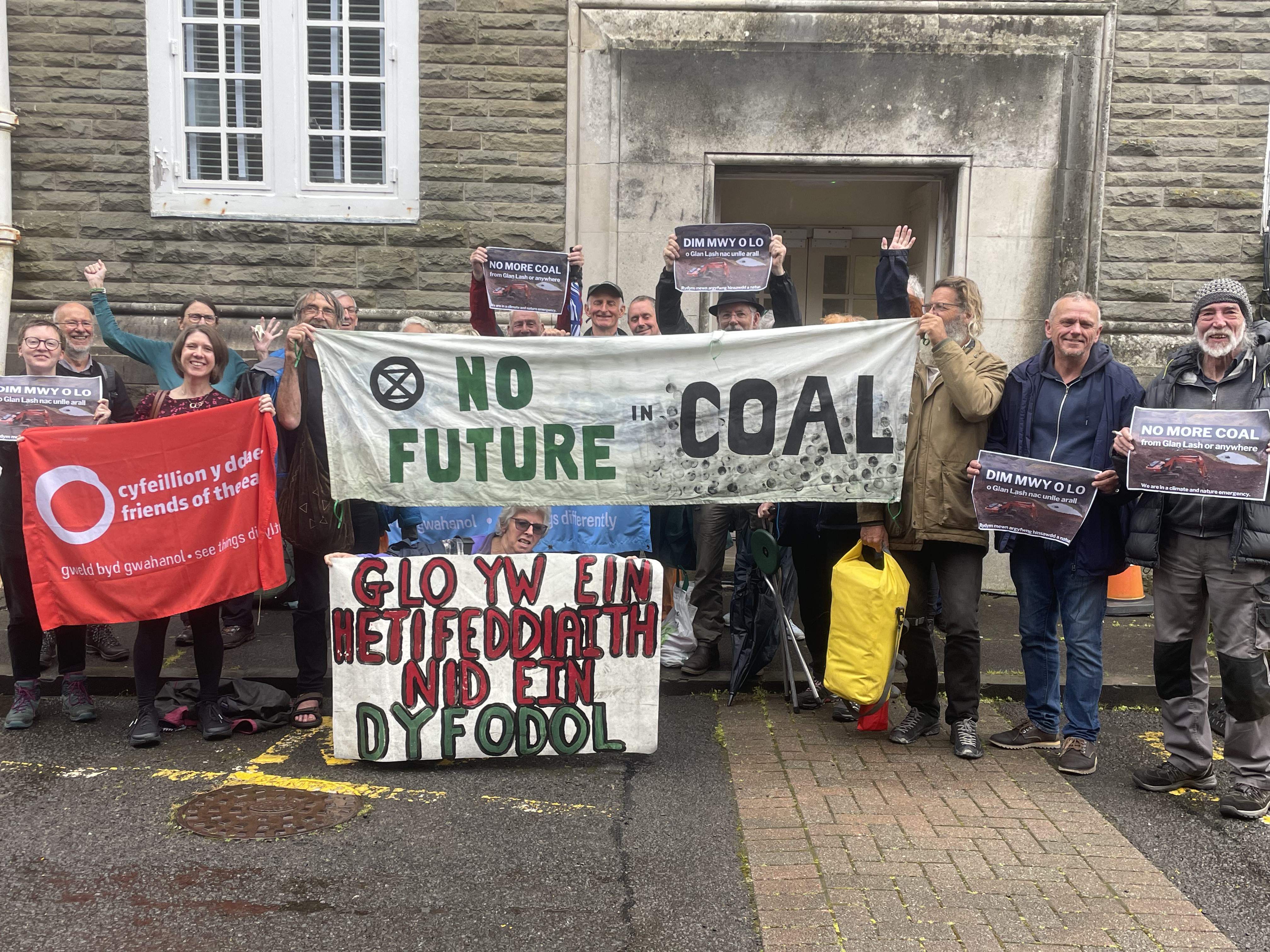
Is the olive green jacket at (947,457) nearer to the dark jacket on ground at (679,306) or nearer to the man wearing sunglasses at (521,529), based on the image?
the dark jacket on ground at (679,306)

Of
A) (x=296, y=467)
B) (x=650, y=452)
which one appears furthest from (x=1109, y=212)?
(x=296, y=467)

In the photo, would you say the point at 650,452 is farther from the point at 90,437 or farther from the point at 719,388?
the point at 90,437

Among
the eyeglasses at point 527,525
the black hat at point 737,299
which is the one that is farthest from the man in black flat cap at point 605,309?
the eyeglasses at point 527,525

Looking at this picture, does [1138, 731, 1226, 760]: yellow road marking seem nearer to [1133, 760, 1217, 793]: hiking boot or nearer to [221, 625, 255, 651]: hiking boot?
[1133, 760, 1217, 793]: hiking boot

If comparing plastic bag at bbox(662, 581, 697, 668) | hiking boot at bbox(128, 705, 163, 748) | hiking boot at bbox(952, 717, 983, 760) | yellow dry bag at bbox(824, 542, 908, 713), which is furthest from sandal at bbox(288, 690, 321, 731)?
hiking boot at bbox(952, 717, 983, 760)

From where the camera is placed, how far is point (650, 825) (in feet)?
13.6

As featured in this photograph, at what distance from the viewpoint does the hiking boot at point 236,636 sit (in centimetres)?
665

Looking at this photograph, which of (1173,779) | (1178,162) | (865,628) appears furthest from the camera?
(1178,162)

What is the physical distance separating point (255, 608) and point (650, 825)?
4402mm

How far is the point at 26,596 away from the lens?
5305 millimetres

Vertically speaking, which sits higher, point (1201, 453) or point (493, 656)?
point (1201, 453)

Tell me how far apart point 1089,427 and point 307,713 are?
3.93 meters

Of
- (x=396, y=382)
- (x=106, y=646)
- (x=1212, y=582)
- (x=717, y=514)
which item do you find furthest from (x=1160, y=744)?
(x=106, y=646)

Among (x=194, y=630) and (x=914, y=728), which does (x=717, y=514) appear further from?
(x=194, y=630)
